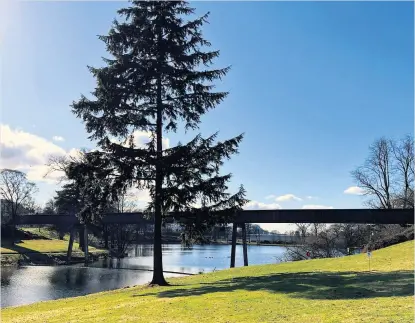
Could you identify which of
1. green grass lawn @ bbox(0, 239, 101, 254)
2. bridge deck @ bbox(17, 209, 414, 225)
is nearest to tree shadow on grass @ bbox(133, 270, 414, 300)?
bridge deck @ bbox(17, 209, 414, 225)

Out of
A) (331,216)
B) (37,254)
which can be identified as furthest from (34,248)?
(331,216)

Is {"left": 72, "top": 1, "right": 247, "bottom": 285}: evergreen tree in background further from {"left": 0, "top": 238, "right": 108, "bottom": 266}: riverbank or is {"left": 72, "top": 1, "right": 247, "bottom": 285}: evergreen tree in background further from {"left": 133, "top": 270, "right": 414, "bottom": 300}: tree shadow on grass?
{"left": 0, "top": 238, "right": 108, "bottom": 266}: riverbank

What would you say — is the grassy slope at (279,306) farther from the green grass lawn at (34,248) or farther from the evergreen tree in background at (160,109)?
the green grass lawn at (34,248)

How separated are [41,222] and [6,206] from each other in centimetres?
2137

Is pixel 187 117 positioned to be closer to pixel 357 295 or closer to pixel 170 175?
pixel 170 175

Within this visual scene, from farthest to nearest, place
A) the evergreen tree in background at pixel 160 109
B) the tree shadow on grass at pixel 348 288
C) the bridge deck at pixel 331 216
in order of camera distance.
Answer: the bridge deck at pixel 331 216 → the evergreen tree in background at pixel 160 109 → the tree shadow on grass at pixel 348 288

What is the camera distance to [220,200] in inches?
Answer: 716

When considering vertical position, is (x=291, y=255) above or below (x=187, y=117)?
below

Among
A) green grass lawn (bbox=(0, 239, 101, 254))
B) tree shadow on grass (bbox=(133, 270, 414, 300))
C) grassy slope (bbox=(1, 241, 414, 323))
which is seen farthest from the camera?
green grass lawn (bbox=(0, 239, 101, 254))

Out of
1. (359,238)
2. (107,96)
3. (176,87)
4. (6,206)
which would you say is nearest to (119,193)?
(107,96)

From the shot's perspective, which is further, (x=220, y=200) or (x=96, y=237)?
(x=96, y=237)

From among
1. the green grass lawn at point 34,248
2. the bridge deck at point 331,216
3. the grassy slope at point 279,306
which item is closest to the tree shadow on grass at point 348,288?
the grassy slope at point 279,306

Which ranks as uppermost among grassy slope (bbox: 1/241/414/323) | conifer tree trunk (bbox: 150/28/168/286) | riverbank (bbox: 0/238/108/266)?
conifer tree trunk (bbox: 150/28/168/286)

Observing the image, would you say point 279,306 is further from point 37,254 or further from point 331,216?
point 37,254
